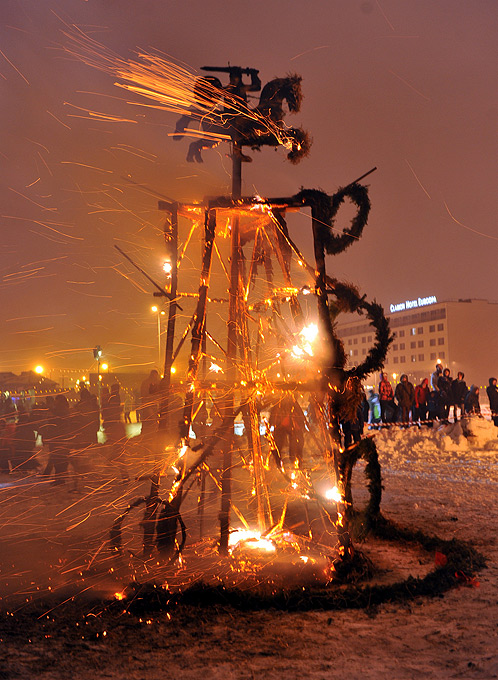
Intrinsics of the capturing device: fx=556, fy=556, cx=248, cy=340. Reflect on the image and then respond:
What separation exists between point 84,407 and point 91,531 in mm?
5538

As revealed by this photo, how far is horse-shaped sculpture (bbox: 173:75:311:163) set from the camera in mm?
6805

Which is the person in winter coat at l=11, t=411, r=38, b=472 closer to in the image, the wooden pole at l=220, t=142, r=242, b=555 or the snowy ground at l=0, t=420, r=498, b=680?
the snowy ground at l=0, t=420, r=498, b=680

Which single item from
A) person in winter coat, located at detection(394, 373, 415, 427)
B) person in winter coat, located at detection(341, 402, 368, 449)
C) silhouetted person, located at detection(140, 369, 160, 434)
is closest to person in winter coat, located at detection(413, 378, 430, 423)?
person in winter coat, located at detection(394, 373, 415, 427)

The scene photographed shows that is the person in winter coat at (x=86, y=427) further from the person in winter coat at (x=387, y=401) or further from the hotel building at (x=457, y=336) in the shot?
the hotel building at (x=457, y=336)

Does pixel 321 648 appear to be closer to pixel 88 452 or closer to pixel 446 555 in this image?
pixel 446 555

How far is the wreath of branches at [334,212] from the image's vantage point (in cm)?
645

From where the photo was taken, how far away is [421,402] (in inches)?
717

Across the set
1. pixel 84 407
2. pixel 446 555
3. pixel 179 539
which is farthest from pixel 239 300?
pixel 84 407

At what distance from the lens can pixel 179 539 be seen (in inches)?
302

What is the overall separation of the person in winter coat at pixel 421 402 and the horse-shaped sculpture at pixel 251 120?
506 inches

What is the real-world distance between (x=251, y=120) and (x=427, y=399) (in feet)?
43.8

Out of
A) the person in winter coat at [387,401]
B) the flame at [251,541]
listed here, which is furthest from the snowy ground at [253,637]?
the person in winter coat at [387,401]

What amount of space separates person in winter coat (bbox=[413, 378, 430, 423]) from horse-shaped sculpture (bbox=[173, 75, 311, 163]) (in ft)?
42.2

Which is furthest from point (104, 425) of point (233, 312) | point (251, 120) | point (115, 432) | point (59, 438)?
point (251, 120)
